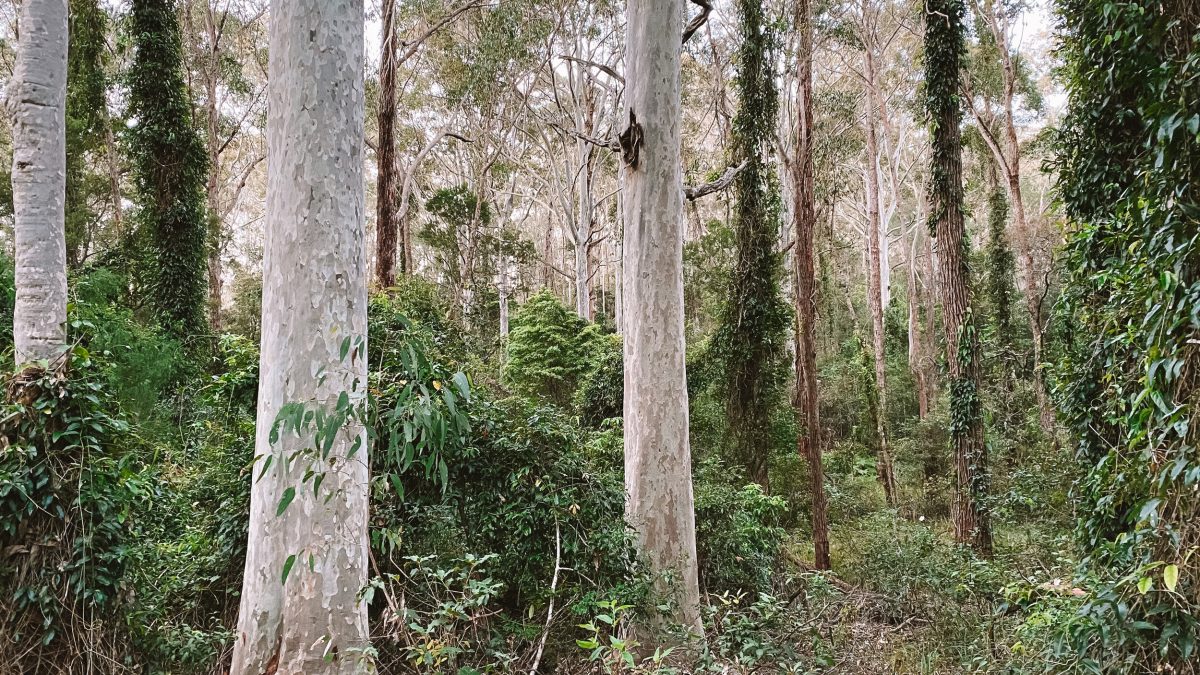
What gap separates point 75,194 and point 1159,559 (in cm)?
2013

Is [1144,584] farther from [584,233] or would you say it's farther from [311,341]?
[584,233]

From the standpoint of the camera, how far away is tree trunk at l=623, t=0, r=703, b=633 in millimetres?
5398

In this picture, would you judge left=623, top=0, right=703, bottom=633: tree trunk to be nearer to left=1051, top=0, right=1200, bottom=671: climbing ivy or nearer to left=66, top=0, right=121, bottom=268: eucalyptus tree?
left=1051, top=0, right=1200, bottom=671: climbing ivy

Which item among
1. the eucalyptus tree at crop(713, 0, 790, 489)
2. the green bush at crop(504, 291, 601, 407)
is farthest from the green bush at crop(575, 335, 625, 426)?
the green bush at crop(504, 291, 601, 407)

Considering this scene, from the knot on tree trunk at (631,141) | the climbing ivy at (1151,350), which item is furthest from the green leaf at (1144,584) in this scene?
the knot on tree trunk at (631,141)

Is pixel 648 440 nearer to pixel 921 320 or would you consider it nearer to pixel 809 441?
pixel 809 441

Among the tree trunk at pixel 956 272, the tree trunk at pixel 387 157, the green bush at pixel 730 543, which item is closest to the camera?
the green bush at pixel 730 543

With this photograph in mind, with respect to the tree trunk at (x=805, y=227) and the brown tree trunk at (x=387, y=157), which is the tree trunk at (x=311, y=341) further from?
the tree trunk at (x=805, y=227)

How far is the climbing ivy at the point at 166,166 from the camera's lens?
35.9 feet

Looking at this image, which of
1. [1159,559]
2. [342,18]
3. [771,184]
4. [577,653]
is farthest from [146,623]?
[771,184]

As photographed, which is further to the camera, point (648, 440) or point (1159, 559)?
point (648, 440)

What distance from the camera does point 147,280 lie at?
1117cm

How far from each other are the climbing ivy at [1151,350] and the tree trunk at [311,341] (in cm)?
347

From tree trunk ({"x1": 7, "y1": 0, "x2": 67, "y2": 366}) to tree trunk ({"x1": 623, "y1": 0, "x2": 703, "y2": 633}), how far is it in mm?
4419
